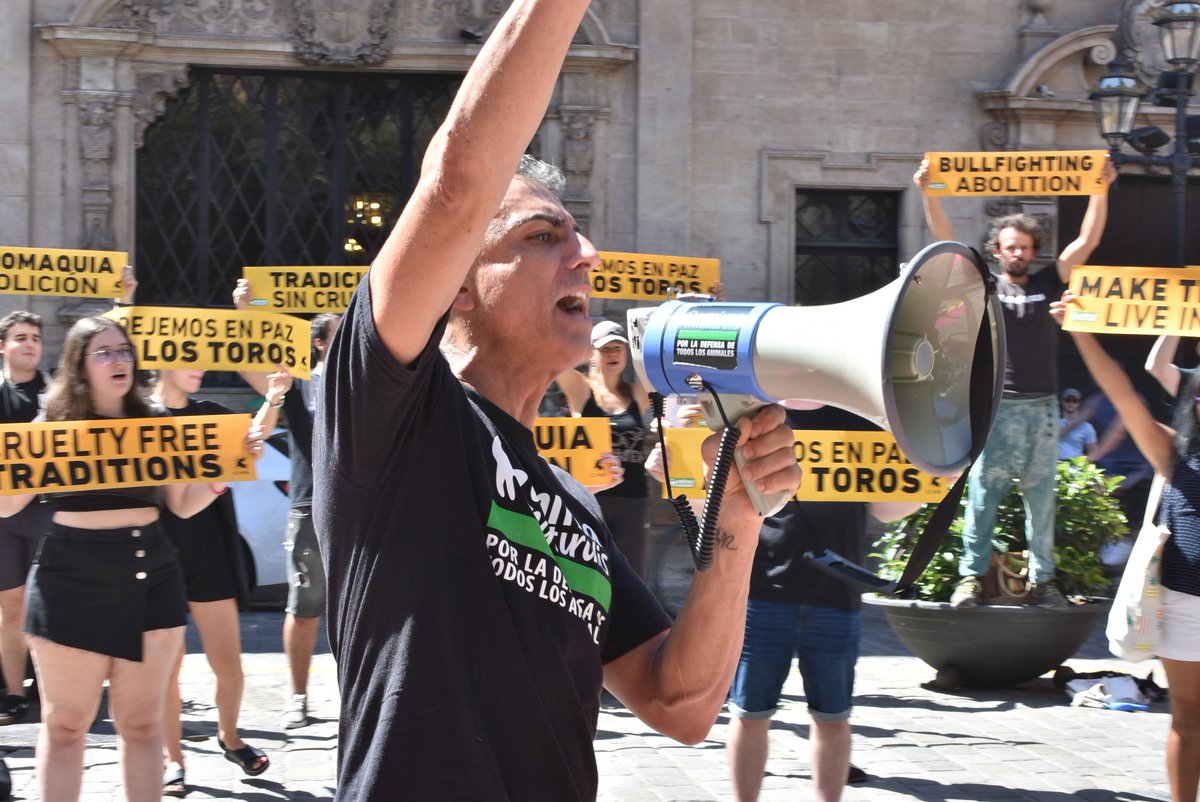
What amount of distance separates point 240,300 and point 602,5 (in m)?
6.73

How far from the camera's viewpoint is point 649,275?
30.2 ft

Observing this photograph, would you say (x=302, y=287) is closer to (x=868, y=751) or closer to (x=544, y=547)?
(x=868, y=751)

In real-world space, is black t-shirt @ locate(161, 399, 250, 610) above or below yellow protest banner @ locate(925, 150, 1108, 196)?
below

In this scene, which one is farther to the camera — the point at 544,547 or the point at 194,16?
the point at 194,16

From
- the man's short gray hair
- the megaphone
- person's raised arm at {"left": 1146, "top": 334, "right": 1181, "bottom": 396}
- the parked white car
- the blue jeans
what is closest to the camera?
the megaphone

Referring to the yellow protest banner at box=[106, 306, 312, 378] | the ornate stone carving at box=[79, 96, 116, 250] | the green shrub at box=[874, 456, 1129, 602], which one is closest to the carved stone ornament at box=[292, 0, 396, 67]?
the ornate stone carving at box=[79, 96, 116, 250]

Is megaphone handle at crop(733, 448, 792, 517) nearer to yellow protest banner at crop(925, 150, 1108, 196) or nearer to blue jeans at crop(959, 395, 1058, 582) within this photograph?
yellow protest banner at crop(925, 150, 1108, 196)

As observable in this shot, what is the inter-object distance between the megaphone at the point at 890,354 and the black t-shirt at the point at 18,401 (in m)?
5.86

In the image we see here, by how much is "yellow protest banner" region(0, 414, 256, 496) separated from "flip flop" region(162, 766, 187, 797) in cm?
133

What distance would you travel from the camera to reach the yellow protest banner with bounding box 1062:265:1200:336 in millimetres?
6613

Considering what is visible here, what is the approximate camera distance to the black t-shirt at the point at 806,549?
5457 mm

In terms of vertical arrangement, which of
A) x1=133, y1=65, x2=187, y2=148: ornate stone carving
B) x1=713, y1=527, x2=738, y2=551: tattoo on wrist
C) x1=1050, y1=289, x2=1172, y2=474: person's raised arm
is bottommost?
x1=713, y1=527, x2=738, y2=551: tattoo on wrist

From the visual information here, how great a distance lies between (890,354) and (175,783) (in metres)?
5.18

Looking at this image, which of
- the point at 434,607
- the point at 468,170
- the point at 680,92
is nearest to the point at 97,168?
the point at 680,92
